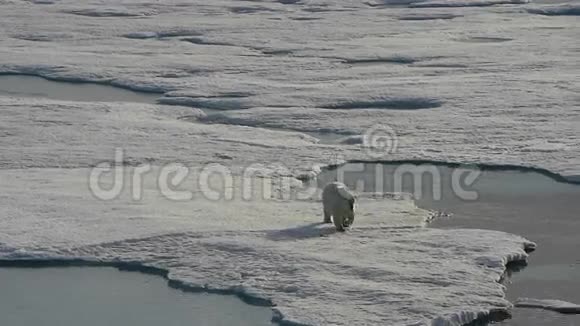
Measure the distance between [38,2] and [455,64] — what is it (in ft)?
43.0

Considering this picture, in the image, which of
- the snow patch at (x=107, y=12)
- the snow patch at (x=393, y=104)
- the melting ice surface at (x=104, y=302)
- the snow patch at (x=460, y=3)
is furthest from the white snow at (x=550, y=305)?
the snow patch at (x=460, y=3)

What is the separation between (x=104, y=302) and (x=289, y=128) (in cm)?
595

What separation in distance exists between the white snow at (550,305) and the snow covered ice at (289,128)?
0.43 ft

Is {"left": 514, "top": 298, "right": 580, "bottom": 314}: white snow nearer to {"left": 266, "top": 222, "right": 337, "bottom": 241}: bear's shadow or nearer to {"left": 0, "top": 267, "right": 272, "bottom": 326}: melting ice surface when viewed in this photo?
{"left": 0, "top": 267, "right": 272, "bottom": 326}: melting ice surface

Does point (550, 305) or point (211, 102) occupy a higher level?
point (211, 102)

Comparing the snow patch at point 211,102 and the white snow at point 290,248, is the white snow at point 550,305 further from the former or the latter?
the snow patch at point 211,102

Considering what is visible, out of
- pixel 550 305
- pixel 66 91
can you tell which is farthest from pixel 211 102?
pixel 550 305

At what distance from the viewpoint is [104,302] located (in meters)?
7.60

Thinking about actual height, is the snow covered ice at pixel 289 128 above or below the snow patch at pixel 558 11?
below

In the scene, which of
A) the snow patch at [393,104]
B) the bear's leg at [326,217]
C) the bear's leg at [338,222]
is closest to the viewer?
the bear's leg at [338,222]

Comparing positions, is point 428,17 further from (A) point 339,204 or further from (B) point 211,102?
(A) point 339,204

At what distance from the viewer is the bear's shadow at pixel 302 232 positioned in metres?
8.59

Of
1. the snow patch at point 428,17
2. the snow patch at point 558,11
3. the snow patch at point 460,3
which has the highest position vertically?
the snow patch at point 460,3

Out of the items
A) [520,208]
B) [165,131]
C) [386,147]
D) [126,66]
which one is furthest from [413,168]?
[126,66]
